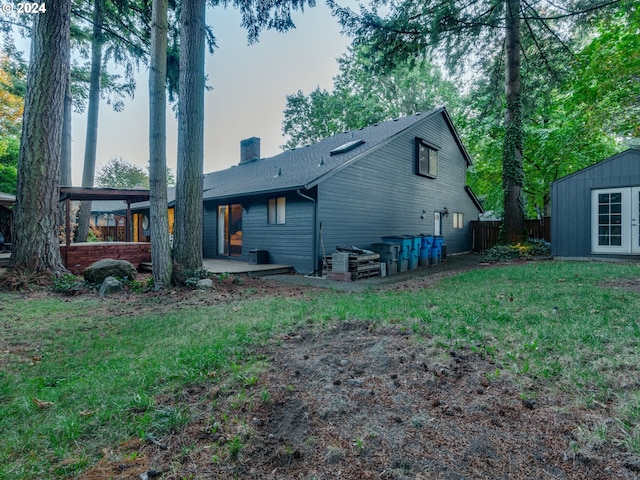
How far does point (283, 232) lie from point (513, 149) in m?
8.68

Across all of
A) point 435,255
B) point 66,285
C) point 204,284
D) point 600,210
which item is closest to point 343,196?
point 435,255

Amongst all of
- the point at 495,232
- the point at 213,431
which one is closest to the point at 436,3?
the point at 495,232

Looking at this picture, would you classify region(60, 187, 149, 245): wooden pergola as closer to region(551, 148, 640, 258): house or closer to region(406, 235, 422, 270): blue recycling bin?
region(406, 235, 422, 270): blue recycling bin

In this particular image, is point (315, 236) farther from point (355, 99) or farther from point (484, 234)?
point (355, 99)

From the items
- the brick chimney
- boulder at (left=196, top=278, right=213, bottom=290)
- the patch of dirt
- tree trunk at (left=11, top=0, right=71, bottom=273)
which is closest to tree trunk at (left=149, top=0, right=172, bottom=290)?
boulder at (left=196, top=278, right=213, bottom=290)

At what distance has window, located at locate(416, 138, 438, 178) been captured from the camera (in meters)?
13.0

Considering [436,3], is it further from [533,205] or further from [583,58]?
[533,205]

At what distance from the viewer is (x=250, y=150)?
1731cm

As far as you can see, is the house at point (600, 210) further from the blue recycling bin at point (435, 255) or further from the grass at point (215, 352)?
the grass at point (215, 352)

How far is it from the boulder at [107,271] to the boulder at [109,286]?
1.16 ft

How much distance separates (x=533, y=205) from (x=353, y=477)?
76.3 ft

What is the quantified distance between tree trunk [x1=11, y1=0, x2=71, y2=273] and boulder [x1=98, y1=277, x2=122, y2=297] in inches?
50.7

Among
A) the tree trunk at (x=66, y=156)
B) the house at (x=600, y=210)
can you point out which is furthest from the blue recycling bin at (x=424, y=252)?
the tree trunk at (x=66, y=156)

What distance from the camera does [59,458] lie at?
5.65ft
